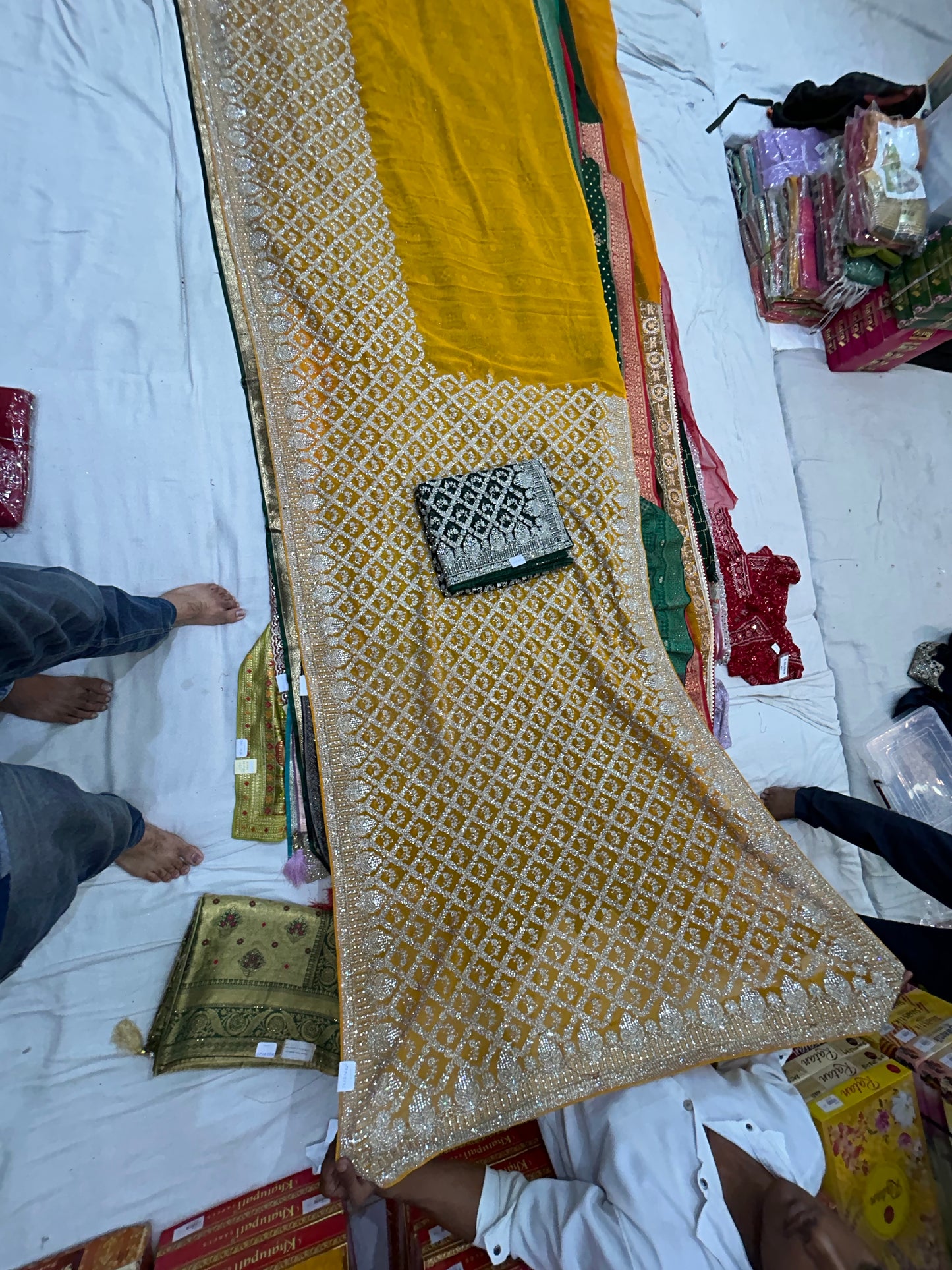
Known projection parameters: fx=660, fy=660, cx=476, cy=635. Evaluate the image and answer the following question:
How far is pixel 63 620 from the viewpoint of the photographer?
1.12 metres

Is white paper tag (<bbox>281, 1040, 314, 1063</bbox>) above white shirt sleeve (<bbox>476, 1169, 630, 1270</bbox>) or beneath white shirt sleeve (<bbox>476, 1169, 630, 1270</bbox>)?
above

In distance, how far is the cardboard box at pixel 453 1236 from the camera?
113 cm

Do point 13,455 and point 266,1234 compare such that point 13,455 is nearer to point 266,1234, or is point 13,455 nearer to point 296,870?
point 296,870

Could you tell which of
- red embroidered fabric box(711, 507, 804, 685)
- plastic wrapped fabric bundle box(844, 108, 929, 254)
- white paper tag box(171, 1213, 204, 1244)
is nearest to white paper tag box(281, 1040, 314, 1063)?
white paper tag box(171, 1213, 204, 1244)

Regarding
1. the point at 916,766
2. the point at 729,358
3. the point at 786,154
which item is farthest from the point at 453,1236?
the point at 786,154

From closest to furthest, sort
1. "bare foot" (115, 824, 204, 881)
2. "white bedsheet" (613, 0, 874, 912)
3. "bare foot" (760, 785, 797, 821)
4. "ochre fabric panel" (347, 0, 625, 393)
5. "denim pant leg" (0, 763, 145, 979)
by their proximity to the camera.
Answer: "denim pant leg" (0, 763, 145, 979) < "bare foot" (115, 824, 204, 881) < "ochre fabric panel" (347, 0, 625, 393) < "bare foot" (760, 785, 797, 821) < "white bedsheet" (613, 0, 874, 912)

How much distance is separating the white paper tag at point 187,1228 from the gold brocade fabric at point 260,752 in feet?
2.11

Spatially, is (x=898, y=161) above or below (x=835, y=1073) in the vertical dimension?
above

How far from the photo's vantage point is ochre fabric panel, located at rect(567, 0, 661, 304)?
5.98ft

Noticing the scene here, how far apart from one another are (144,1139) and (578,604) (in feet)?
4.36

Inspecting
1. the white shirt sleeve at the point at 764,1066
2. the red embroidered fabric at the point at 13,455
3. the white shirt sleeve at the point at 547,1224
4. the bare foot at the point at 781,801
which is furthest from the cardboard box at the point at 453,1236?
the red embroidered fabric at the point at 13,455

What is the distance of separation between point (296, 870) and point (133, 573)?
2.41 ft

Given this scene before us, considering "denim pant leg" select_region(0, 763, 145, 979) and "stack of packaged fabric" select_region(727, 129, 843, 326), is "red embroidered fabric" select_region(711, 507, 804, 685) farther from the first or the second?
"denim pant leg" select_region(0, 763, 145, 979)

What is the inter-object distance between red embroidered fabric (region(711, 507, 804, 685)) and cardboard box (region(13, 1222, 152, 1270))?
172 centimetres
